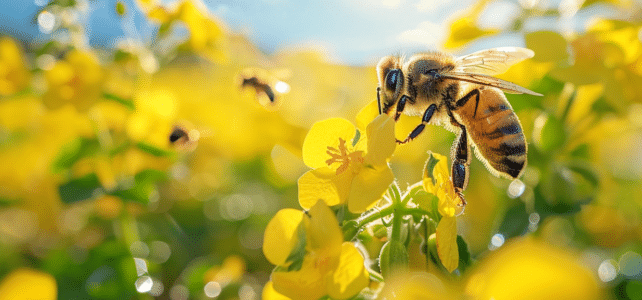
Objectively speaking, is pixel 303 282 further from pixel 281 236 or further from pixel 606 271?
pixel 606 271

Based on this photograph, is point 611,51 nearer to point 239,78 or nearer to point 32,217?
point 239,78

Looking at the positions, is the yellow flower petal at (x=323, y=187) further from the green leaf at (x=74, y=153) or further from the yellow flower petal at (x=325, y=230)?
the green leaf at (x=74, y=153)

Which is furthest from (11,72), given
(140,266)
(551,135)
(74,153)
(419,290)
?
(551,135)

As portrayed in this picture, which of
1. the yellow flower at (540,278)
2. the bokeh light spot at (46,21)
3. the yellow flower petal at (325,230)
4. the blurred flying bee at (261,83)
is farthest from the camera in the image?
the blurred flying bee at (261,83)

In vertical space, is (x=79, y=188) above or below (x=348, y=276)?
below

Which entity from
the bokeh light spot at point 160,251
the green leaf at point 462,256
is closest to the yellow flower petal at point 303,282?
the green leaf at point 462,256

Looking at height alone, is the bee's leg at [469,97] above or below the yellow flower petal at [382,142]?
below
